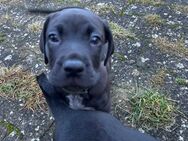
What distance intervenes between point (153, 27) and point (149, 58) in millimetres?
529

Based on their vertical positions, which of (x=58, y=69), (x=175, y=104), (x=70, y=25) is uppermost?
(x=70, y=25)

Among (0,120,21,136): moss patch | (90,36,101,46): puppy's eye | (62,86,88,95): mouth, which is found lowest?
(0,120,21,136): moss patch

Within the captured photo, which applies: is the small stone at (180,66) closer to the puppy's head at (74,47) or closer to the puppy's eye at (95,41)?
the puppy's head at (74,47)

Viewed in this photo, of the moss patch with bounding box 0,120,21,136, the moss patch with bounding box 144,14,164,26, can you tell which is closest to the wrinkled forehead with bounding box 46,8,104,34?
the moss patch with bounding box 0,120,21,136

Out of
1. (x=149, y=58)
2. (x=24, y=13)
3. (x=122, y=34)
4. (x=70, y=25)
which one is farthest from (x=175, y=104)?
(x=24, y=13)

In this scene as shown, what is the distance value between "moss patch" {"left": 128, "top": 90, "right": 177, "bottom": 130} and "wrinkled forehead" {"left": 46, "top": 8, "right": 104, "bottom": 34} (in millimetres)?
902

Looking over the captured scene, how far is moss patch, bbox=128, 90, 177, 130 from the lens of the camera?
11.3ft

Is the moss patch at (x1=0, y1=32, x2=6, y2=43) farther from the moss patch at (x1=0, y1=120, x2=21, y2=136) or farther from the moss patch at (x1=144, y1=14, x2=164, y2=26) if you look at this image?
the moss patch at (x1=144, y1=14, x2=164, y2=26)

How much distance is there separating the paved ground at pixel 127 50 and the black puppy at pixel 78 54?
1.75 feet

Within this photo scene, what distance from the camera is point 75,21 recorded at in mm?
2816

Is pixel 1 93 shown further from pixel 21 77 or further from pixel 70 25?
pixel 70 25

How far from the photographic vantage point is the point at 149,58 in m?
4.05

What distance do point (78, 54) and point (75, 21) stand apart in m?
0.29

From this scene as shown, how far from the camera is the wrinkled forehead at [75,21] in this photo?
9.22 ft
